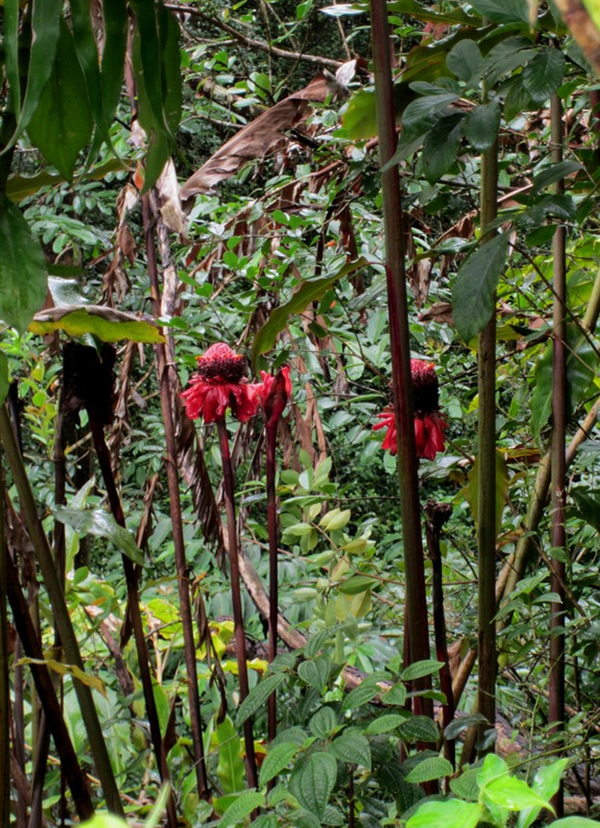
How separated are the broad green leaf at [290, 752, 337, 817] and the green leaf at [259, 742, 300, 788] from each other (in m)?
0.01

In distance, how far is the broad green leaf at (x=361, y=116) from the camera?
86cm

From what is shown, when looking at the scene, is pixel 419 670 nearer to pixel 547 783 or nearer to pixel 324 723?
pixel 324 723

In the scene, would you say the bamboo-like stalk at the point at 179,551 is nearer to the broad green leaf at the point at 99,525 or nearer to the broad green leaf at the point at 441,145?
the broad green leaf at the point at 99,525

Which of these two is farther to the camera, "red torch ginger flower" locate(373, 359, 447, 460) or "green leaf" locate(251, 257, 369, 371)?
"red torch ginger flower" locate(373, 359, 447, 460)

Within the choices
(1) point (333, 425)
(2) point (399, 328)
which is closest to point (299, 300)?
(2) point (399, 328)

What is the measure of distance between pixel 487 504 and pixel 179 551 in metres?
0.40

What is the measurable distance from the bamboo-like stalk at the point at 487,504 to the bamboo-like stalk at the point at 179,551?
34 cm

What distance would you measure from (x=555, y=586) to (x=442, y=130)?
0.52 m

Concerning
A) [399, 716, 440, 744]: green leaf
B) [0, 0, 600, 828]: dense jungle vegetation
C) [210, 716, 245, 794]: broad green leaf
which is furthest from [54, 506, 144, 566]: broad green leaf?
[210, 716, 245, 794]: broad green leaf

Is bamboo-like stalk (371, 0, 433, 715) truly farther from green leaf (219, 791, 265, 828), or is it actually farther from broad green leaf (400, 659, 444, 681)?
green leaf (219, 791, 265, 828)

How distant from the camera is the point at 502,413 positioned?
1243 mm

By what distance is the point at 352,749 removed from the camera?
53cm

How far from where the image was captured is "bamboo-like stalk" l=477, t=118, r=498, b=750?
697 millimetres

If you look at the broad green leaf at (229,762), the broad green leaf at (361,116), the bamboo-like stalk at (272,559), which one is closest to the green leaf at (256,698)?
the bamboo-like stalk at (272,559)
